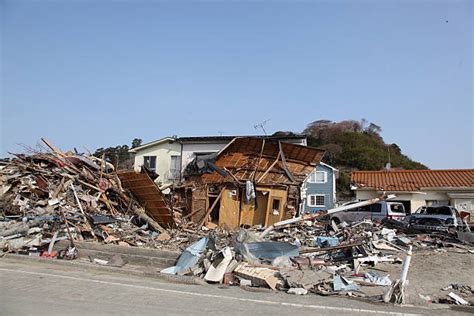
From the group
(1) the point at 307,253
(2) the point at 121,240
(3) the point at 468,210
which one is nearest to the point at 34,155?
(2) the point at 121,240

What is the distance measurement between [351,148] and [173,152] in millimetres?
31844

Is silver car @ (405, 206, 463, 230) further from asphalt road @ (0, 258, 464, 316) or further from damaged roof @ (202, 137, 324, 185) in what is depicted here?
asphalt road @ (0, 258, 464, 316)

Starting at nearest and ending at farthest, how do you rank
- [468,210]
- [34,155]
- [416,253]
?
[416,253], [34,155], [468,210]

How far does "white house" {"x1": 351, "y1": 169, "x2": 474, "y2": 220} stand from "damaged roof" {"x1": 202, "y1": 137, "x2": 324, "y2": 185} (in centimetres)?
1453

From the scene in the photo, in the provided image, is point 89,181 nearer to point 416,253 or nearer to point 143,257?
point 143,257

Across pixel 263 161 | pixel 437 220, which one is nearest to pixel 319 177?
pixel 263 161

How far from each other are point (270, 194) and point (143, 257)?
30.9ft

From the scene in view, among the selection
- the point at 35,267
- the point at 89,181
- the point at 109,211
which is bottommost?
the point at 35,267

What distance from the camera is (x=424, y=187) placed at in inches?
1259

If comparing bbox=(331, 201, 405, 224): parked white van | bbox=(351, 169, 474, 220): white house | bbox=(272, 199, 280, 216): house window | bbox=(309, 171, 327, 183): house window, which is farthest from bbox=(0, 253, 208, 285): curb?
bbox=(309, 171, 327, 183): house window

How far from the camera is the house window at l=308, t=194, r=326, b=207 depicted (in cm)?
3816

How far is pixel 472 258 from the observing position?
11500 mm

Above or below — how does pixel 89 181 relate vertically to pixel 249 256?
above

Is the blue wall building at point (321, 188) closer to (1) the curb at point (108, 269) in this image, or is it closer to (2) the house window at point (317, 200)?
(2) the house window at point (317, 200)
